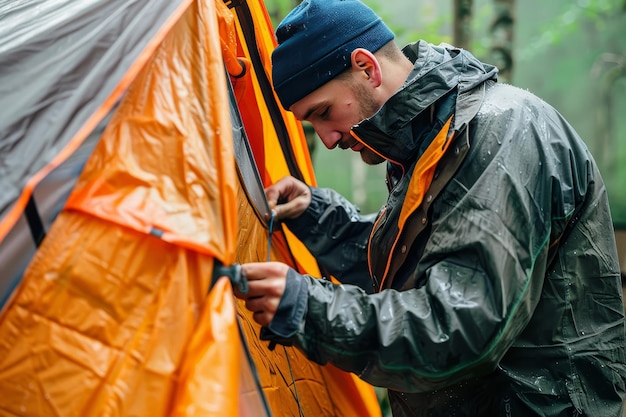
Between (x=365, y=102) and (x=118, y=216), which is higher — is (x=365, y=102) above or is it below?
below

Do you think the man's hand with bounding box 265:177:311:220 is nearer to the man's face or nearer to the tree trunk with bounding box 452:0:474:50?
the man's face

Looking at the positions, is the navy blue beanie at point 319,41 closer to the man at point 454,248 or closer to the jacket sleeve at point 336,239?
the man at point 454,248

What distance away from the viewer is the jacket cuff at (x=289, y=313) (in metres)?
1.50

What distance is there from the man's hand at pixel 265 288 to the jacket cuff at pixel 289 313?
12mm

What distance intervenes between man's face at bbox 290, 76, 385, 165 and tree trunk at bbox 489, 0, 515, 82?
8.98ft

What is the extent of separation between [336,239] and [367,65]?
78cm

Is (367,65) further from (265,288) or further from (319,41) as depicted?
(265,288)

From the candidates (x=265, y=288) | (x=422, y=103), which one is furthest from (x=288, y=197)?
(x=265, y=288)

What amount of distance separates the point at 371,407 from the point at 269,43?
4.77ft

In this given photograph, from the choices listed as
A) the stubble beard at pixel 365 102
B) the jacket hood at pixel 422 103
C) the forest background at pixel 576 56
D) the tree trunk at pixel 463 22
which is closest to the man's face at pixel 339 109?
the stubble beard at pixel 365 102

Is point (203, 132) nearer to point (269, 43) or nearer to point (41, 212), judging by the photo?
point (41, 212)

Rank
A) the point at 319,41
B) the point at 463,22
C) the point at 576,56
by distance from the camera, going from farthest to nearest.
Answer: the point at 576,56, the point at 463,22, the point at 319,41

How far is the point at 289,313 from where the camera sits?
1.50 meters

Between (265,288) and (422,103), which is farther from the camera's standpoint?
(422,103)
